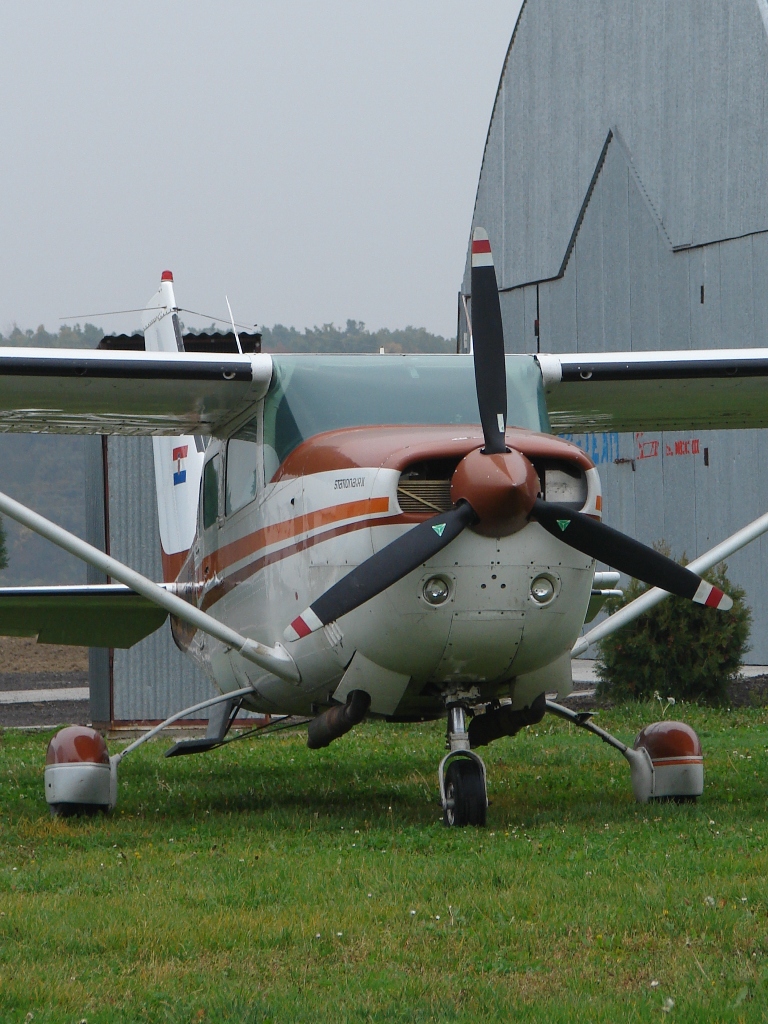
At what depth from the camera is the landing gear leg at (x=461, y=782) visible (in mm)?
6980

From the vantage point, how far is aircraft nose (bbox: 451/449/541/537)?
6.20 meters

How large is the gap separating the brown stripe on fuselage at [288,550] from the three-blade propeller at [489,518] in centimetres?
18

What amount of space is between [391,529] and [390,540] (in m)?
0.05

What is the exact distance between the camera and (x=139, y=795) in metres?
8.98

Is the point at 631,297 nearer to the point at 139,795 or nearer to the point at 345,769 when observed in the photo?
the point at 345,769

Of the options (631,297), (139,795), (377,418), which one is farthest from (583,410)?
(631,297)

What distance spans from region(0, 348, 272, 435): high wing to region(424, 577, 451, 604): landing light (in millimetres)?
2040

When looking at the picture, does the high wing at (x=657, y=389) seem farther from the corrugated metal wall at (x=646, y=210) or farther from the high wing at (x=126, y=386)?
the corrugated metal wall at (x=646, y=210)

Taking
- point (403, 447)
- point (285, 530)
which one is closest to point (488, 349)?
point (403, 447)

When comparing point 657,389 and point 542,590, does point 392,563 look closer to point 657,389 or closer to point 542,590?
point 542,590

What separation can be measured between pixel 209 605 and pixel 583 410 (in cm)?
291

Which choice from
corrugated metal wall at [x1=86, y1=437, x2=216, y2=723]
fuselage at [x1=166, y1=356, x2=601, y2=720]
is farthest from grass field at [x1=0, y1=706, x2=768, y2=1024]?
corrugated metal wall at [x1=86, y1=437, x2=216, y2=723]

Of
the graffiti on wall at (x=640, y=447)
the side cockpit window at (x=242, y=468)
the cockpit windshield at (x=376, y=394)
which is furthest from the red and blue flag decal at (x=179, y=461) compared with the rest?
the graffiti on wall at (x=640, y=447)

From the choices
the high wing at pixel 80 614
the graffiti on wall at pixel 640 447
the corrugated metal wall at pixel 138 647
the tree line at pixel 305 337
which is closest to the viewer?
the high wing at pixel 80 614
